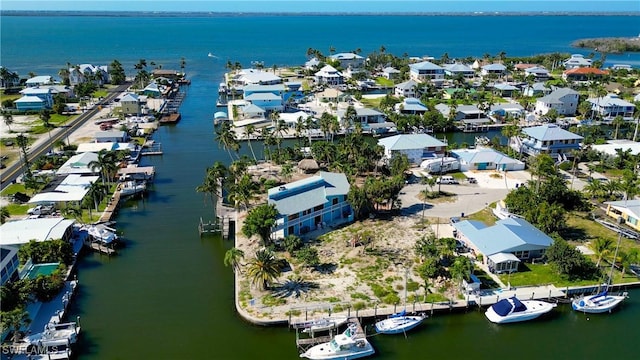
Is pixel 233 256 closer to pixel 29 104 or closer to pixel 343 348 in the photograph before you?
pixel 343 348

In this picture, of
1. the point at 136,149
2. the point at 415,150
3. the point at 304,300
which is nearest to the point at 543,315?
the point at 304,300

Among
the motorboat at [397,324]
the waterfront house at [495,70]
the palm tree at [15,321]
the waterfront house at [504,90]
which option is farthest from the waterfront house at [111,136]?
Result: the waterfront house at [495,70]

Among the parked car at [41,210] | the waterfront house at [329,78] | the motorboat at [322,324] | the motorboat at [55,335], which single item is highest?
the waterfront house at [329,78]

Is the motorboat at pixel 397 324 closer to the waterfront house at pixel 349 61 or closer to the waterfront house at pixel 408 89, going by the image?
the waterfront house at pixel 408 89

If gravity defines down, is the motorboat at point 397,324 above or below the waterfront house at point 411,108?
below

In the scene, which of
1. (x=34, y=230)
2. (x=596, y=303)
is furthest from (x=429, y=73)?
(x=34, y=230)

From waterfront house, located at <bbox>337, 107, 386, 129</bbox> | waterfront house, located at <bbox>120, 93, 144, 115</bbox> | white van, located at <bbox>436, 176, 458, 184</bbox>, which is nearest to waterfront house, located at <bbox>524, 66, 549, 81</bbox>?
waterfront house, located at <bbox>337, 107, 386, 129</bbox>
